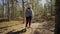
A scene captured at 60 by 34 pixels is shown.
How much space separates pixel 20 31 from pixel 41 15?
1.25ft

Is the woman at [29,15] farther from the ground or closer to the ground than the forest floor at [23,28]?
farther from the ground

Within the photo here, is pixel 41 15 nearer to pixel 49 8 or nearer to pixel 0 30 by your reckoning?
pixel 49 8

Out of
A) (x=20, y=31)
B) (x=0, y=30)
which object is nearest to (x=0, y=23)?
(x=0, y=30)

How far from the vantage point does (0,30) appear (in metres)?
2.37

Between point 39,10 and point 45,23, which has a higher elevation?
point 39,10

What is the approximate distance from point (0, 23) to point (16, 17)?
0.78 feet

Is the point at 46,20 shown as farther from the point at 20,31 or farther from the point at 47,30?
the point at 20,31

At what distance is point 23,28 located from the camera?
7.98ft

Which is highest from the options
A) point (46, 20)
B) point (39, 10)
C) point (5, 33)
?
point (39, 10)

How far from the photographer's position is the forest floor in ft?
7.81

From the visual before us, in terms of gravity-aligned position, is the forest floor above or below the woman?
below

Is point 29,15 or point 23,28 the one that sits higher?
point 29,15

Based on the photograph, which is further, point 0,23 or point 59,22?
point 59,22

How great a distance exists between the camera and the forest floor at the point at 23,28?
2.38 m
